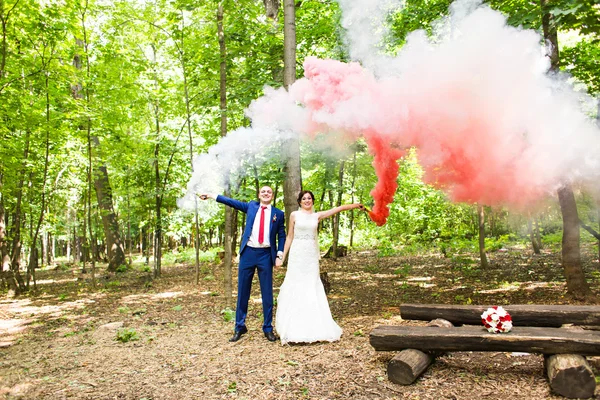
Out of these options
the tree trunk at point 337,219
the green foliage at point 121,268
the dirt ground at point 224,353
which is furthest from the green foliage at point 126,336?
the green foliage at point 121,268

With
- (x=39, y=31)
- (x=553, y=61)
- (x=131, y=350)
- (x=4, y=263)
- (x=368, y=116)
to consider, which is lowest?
(x=131, y=350)

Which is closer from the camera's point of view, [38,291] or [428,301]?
[428,301]

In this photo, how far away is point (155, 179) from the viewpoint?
13211mm

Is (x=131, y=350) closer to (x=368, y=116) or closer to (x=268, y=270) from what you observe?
(x=268, y=270)

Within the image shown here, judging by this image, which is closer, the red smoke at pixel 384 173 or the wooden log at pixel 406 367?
the wooden log at pixel 406 367

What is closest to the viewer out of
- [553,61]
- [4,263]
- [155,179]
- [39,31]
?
[553,61]

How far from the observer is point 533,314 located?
4.47 m

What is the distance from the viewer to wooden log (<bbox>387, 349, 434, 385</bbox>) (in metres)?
3.78

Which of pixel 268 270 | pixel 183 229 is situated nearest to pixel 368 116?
pixel 268 270

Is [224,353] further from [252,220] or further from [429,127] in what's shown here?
[429,127]

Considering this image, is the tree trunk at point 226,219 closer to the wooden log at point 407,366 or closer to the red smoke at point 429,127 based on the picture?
the red smoke at point 429,127

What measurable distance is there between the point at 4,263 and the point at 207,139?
714 centimetres

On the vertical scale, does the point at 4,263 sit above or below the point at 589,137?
below

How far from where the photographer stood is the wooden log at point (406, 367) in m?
3.78
